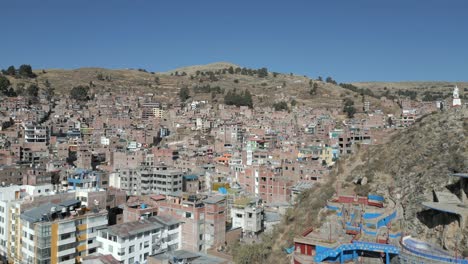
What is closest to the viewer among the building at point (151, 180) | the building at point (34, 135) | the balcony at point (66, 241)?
the balcony at point (66, 241)

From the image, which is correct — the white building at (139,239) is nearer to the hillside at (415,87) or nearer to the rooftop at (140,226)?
the rooftop at (140,226)

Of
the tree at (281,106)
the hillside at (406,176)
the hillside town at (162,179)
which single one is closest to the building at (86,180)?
the hillside town at (162,179)

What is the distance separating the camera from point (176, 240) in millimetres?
26531

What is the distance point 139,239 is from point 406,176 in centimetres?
1324

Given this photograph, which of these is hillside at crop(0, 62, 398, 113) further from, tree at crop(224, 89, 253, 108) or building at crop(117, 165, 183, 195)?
building at crop(117, 165, 183, 195)

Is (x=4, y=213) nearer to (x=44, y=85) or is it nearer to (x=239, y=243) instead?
(x=239, y=243)

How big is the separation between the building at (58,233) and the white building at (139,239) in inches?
31.4

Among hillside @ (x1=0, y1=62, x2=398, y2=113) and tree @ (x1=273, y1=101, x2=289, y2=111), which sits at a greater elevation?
hillside @ (x1=0, y1=62, x2=398, y2=113)

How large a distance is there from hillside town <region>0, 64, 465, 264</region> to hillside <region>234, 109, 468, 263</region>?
83cm

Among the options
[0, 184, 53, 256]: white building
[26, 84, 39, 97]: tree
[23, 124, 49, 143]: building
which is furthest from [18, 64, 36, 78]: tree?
[0, 184, 53, 256]: white building

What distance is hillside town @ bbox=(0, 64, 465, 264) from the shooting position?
2361cm

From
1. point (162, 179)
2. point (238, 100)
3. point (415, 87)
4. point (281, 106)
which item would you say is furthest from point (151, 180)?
point (415, 87)

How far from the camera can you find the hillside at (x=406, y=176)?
16922mm

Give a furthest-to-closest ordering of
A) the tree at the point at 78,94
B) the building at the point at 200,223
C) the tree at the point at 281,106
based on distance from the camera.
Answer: the tree at the point at 78,94
the tree at the point at 281,106
the building at the point at 200,223
